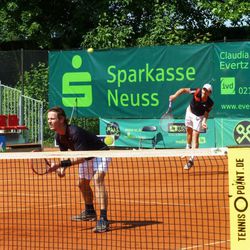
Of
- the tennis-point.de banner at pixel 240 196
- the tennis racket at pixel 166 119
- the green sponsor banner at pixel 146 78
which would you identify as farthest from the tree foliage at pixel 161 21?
the tennis-point.de banner at pixel 240 196

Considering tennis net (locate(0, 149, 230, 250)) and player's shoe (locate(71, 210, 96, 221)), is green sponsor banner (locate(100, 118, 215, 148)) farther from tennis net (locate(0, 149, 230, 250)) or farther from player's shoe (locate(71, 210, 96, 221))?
player's shoe (locate(71, 210, 96, 221))

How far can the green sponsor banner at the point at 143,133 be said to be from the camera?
60.7 feet

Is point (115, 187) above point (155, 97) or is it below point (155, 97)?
below

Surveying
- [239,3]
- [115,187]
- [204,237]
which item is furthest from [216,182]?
[239,3]

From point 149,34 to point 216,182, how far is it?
12.7 m

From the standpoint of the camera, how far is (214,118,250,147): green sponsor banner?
17.7 m

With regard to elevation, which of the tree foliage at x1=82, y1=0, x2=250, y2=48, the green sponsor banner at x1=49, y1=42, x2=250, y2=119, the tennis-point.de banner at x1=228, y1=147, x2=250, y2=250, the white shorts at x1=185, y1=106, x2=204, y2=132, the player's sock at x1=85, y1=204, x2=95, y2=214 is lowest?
the player's sock at x1=85, y1=204, x2=95, y2=214

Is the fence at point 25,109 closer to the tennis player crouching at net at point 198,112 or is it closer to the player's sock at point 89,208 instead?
the tennis player crouching at net at point 198,112

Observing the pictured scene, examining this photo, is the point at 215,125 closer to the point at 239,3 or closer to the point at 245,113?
the point at 245,113

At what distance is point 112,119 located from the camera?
19859 millimetres

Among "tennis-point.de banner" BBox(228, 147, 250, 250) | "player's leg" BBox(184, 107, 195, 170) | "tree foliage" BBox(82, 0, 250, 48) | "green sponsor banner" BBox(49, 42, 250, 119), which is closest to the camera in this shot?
"tennis-point.de banner" BBox(228, 147, 250, 250)

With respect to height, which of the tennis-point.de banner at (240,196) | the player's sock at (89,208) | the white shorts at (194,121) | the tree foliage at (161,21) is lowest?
the player's sock at (89,208)

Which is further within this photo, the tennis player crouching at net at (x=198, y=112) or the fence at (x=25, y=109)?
the fence at (x=25, y=109)

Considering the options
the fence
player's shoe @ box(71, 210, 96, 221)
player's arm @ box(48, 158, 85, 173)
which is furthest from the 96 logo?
player's arm @ box(48, 158, 85, 173)
